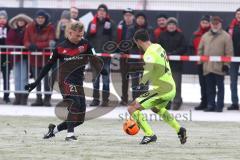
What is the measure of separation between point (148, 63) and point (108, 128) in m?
2.96

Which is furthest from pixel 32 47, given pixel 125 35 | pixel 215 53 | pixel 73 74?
pixel 73 74

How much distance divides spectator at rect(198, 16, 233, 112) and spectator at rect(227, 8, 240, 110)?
23cm

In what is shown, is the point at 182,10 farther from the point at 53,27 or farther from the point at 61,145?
the point at 61,145

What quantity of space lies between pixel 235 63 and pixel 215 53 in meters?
0.59

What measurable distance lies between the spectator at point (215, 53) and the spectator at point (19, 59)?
4059 millimetres

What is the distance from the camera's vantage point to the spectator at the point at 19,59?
61.4ft

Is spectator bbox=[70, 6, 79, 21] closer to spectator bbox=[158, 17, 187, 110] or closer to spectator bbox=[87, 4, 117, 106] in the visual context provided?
spectator bbox=[87, 4, 117, 106]

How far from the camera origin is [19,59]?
18.8m

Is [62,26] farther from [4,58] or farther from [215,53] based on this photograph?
[215,53]

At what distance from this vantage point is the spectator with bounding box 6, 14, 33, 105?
18.7 m

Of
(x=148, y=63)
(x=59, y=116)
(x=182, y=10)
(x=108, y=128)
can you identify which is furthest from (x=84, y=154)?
(x=182, y=10)

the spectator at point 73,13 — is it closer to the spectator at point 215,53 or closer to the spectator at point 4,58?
the spectator at point 4,58

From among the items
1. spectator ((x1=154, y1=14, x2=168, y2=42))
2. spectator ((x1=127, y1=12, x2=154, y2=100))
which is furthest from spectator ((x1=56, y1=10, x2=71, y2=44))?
spectator ((x1=154, y1=14, x2=168, y2=42))

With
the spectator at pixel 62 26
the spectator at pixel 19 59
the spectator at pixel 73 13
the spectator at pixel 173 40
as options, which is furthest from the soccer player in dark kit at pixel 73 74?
the spectator at pixel 19 59
